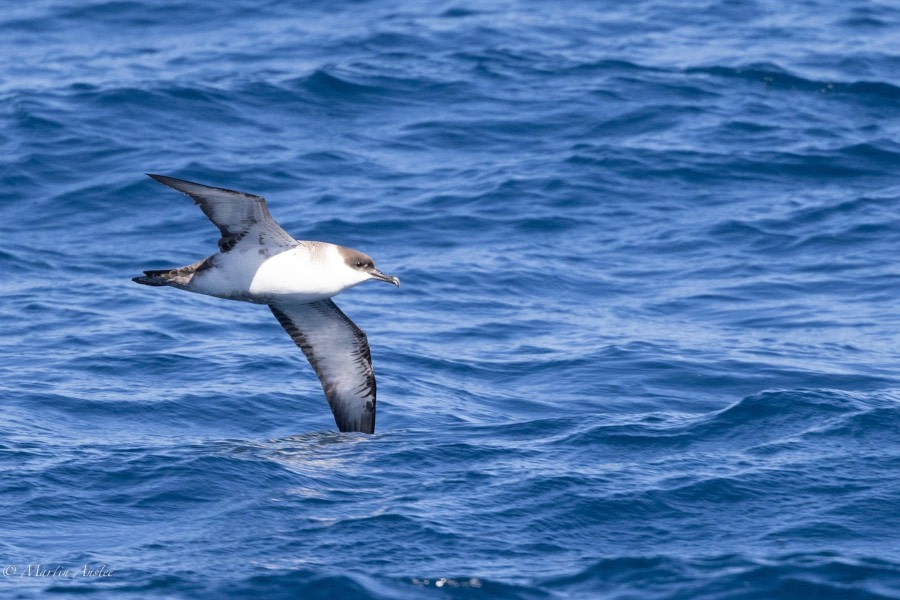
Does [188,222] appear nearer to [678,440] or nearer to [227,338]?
[227,338]

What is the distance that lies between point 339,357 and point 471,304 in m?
2.97

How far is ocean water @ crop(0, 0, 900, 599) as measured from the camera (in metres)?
8.43

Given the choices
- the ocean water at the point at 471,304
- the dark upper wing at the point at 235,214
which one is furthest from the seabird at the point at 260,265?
the ocean water at the point at 471,304

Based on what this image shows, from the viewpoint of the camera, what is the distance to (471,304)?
14211mm

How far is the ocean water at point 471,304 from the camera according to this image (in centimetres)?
843

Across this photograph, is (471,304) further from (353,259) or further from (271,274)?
(271,274)

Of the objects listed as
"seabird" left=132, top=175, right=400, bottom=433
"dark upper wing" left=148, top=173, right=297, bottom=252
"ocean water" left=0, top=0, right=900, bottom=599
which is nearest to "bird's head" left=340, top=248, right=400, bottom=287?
"seabird" left=132, top=175, right=400, bottom=433

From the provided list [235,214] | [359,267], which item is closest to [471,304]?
[359,267]

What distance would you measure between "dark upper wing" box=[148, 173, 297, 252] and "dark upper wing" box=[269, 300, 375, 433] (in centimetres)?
122

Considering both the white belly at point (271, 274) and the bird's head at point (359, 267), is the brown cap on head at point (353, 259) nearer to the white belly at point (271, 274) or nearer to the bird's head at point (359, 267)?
the bird's head at point (359, 267)

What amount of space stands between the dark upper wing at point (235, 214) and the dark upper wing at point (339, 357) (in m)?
1.22

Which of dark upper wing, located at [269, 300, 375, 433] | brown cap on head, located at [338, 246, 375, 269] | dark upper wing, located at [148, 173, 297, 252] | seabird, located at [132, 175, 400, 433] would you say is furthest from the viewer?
dark upper wing, located at [269, 300, 375, 433]

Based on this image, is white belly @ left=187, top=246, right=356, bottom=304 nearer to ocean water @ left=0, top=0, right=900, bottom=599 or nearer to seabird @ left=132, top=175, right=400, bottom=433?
seabird @ left=132, top=175, right=400, bottom=433

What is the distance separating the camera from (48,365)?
12.4m
